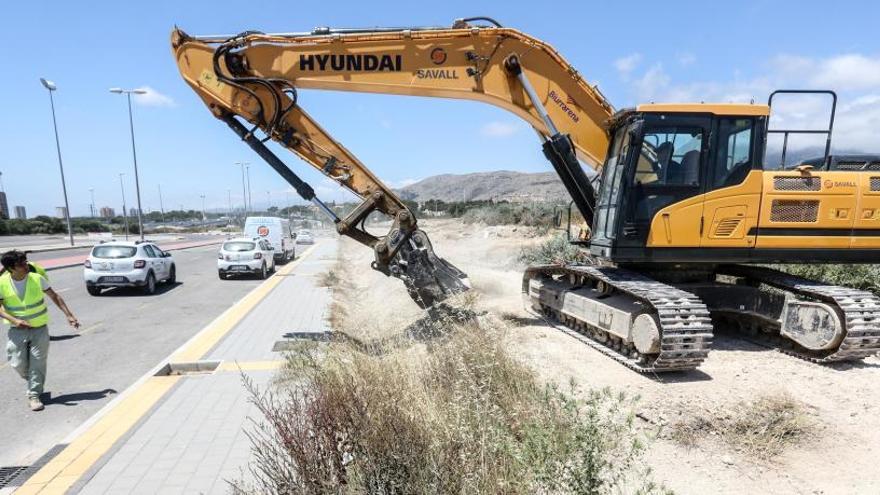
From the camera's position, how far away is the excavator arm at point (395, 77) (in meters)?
7.59

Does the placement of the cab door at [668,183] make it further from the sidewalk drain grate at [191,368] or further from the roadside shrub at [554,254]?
the roadside shrub at [554,254]

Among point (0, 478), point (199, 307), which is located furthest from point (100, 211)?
point (0, 478)

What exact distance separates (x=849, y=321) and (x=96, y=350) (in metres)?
11.2

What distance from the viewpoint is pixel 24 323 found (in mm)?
6016

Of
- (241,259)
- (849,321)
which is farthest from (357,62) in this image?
(241,259)

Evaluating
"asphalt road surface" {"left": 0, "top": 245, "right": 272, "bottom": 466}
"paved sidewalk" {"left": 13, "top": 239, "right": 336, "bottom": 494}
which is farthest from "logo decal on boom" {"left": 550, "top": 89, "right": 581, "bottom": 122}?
"asphalt road surface" {"left": 0, "top": 245, "right": 272, "bottom": 466}

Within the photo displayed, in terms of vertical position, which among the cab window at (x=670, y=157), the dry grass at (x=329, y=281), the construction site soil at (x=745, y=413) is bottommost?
the dry grass at (x=329, y=281)

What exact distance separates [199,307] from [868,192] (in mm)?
13675

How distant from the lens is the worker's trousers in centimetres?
608

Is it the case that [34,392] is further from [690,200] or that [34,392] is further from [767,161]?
[767,161]

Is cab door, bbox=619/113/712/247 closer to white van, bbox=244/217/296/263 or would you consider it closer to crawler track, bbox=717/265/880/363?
crawler track, bbox=717/265/880/363

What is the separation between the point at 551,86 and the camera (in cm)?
770

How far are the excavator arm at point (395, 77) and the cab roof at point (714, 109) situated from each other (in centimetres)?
93

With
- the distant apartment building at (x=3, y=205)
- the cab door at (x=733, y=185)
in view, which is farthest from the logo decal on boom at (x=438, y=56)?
the distant apartment building at (x=3, y=205)
